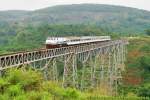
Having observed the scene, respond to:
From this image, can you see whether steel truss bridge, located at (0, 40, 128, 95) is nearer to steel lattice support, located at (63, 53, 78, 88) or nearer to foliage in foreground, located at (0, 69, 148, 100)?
steel lattice support, located at (63, 53, 78, 88)

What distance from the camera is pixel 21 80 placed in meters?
23.9

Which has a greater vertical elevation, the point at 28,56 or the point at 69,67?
the point at 28,56

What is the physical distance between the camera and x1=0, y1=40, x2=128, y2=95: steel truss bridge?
27.2 metres

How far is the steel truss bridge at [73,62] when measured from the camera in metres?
27.2

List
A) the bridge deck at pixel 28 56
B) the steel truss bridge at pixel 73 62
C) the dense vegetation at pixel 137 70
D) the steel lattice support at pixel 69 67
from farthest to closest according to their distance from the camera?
the dense vegetation at pixel 137 70, the steel lattice support at pixel 69 67, the steel truss bridge at pixel 73 62, the bridge deck at pixel 28 56

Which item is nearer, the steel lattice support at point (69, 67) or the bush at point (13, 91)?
the bush at point (13, 91)

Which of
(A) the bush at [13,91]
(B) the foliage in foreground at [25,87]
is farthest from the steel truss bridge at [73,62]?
(A) the bush at [13,91]

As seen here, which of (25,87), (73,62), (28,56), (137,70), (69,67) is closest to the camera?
(25,87)

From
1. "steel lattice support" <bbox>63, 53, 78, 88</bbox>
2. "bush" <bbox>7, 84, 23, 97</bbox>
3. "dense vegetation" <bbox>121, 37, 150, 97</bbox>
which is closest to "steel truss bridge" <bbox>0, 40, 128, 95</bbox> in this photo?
"steel lattice support" <bbox>63, 53, 78, 88</bbox>

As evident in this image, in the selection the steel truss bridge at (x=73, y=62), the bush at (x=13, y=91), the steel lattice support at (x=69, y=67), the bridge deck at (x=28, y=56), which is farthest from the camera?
the steel lattice support at (x=69, y=67)

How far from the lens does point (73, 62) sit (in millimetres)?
35938

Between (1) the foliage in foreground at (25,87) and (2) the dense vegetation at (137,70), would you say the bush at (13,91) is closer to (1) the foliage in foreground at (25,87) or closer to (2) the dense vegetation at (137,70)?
(1) the foliage in foreground at (25,87)

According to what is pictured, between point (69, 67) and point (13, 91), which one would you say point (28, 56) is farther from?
point (69, 67)

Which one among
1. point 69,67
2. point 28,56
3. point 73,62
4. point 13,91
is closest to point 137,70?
point 69,67
